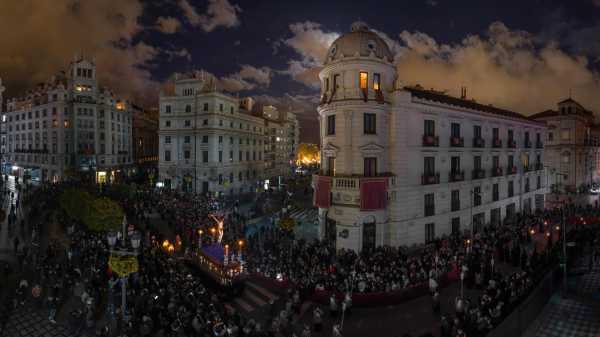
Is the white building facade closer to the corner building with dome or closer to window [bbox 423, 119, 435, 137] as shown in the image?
the corner building with dome

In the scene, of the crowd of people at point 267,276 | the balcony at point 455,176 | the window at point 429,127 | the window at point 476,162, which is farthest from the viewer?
the window at point 476,162

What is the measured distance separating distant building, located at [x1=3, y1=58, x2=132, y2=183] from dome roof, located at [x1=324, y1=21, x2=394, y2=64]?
53.3m

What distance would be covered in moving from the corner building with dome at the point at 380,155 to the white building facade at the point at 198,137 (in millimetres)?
30919

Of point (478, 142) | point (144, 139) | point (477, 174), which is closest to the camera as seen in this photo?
point (477, 174)

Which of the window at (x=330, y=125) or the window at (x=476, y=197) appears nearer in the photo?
the window at (x=330, y=125)

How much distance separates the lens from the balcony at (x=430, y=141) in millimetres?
28625

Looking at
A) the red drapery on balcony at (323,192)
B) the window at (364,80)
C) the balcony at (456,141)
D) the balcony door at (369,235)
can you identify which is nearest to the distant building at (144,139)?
the red drapery on balcony at (323,192)

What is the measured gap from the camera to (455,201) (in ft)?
104

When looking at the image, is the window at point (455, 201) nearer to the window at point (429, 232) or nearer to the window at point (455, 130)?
the window at point (429, 232)

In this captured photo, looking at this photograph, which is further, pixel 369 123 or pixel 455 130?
pixel 455 130

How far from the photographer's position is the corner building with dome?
1014 inches

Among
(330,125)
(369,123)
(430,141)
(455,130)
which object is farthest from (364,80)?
(455,130)

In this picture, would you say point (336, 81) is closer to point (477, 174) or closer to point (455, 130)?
point (455, 130)

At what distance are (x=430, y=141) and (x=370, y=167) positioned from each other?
695 cm
